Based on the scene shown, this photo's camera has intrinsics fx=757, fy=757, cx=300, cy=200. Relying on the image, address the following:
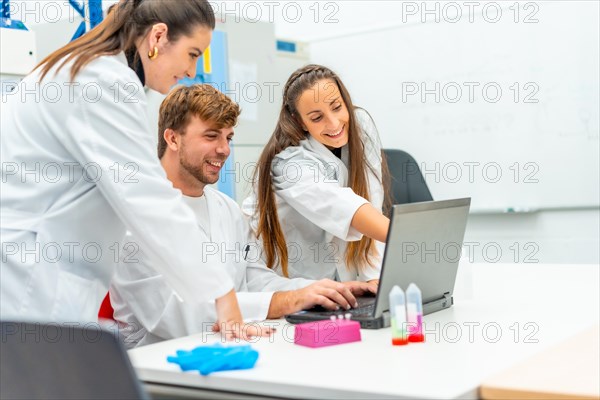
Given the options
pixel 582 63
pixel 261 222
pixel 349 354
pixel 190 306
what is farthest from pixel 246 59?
pixel 349 354

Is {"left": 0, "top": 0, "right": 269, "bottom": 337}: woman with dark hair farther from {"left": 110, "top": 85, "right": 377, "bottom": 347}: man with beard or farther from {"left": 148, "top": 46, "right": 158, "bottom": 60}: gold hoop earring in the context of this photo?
{"left": 110, "top": 85, "right": 377, "bottom": 347}: man with beard

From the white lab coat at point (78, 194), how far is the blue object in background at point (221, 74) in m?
2.32

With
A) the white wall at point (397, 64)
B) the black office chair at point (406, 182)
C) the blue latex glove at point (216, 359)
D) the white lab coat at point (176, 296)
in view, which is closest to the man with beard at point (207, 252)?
the white lab coat at point (176, 296)

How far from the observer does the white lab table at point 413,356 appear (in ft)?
3.58

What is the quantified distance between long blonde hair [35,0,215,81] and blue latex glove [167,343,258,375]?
0.61 m

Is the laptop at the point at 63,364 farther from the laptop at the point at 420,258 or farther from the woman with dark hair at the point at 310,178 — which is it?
the woman with dark hair at the point at 310,178

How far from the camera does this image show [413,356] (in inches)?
49.9

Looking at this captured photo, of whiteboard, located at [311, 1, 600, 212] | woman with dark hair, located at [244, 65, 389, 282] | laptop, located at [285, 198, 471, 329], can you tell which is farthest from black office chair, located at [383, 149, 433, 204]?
laptop, located at [285, 198, 471, 329]

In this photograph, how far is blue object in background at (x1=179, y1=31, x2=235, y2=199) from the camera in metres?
3.80

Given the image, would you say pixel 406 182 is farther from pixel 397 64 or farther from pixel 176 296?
pixel 176 296

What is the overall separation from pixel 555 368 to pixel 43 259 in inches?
35.9

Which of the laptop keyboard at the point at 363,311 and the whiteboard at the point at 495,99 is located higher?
the whiteboard at the point at 495,99

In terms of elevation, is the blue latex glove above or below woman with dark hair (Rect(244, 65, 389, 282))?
below

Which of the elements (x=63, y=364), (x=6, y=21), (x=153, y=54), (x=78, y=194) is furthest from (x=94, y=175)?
(x=6, y=21)
